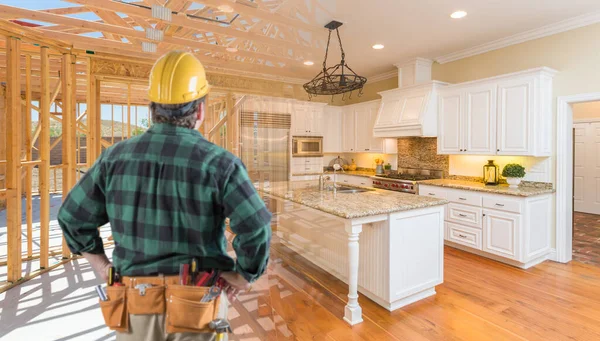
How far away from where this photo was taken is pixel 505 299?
9.09 ft

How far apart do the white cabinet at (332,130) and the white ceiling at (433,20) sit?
196 centimetres

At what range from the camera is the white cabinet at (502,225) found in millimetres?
3471

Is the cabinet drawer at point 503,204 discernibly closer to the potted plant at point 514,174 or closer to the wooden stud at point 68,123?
the potted plant at point 514,174

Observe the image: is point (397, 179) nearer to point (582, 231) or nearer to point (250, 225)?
point (582, 231)

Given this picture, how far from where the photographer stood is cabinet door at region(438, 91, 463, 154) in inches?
174

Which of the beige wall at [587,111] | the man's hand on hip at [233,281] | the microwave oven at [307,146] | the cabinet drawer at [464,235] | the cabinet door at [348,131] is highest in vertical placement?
the beige wall at [587,111]

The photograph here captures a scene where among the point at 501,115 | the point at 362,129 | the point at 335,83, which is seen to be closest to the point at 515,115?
the point at 501,115

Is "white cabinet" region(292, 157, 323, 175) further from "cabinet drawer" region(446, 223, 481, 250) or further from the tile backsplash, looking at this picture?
"cabinet drawer" region(446, 223, 481, 250)

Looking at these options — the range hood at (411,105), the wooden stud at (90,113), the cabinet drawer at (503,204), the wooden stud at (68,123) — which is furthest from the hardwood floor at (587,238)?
the wooden stud at (90,113)

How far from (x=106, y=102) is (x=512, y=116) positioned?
351 inches

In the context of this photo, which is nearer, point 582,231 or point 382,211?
point 382,211

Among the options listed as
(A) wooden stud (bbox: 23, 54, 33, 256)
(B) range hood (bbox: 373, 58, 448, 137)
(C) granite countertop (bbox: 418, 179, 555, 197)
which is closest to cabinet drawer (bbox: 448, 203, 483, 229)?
(C) granite countertop (bbox: 418, 179, 555, 197)

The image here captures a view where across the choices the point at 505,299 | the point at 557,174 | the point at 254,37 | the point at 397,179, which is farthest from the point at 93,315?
the point at 557,174

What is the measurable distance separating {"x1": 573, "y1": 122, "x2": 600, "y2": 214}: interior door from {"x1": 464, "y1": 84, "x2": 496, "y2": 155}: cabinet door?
11.6 feet
